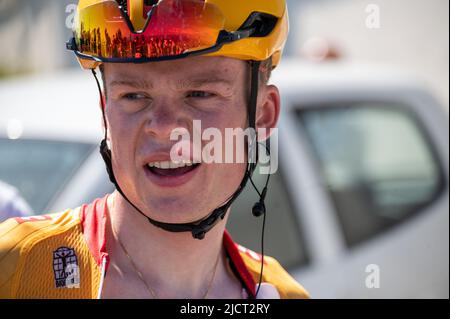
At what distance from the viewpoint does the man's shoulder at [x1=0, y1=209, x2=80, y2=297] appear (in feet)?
7.56

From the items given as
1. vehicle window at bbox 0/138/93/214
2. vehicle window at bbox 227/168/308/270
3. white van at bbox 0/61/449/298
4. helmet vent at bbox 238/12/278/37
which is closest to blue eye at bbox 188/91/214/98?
helmet vent at bbox 238/12/278/37

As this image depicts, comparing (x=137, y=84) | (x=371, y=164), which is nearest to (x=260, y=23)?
(x=137, y=84)

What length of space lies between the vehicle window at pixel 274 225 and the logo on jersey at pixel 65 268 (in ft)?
7.00

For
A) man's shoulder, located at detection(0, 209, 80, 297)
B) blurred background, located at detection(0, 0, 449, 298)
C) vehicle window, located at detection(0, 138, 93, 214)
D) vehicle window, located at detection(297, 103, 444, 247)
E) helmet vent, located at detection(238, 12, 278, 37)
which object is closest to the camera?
man's shoulder, located at detection(0, 209, 80, 297)

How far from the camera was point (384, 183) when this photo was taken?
539 cm

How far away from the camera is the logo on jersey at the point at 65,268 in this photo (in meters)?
2.38

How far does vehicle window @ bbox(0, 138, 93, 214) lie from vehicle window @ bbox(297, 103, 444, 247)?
1554mm

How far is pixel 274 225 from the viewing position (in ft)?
15.5

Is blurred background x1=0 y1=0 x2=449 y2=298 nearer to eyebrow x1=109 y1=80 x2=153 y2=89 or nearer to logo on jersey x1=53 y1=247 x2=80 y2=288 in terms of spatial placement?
logo on jersey x1=53 y1=247 x2=80 y2=288

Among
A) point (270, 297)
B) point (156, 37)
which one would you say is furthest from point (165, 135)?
point (270, 297)

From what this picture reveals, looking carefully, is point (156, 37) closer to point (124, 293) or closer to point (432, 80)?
point (124, 293)

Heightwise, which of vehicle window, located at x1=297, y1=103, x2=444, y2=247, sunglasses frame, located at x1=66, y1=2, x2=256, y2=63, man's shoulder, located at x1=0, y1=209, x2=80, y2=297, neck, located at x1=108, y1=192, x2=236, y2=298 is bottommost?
vehicle window, located at x1=297, y1=103, x2=444, y2=247

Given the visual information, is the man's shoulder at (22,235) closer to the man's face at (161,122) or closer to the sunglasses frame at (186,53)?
the man's face at (161,122)

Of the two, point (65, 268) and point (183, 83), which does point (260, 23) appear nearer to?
point (183, 83)
